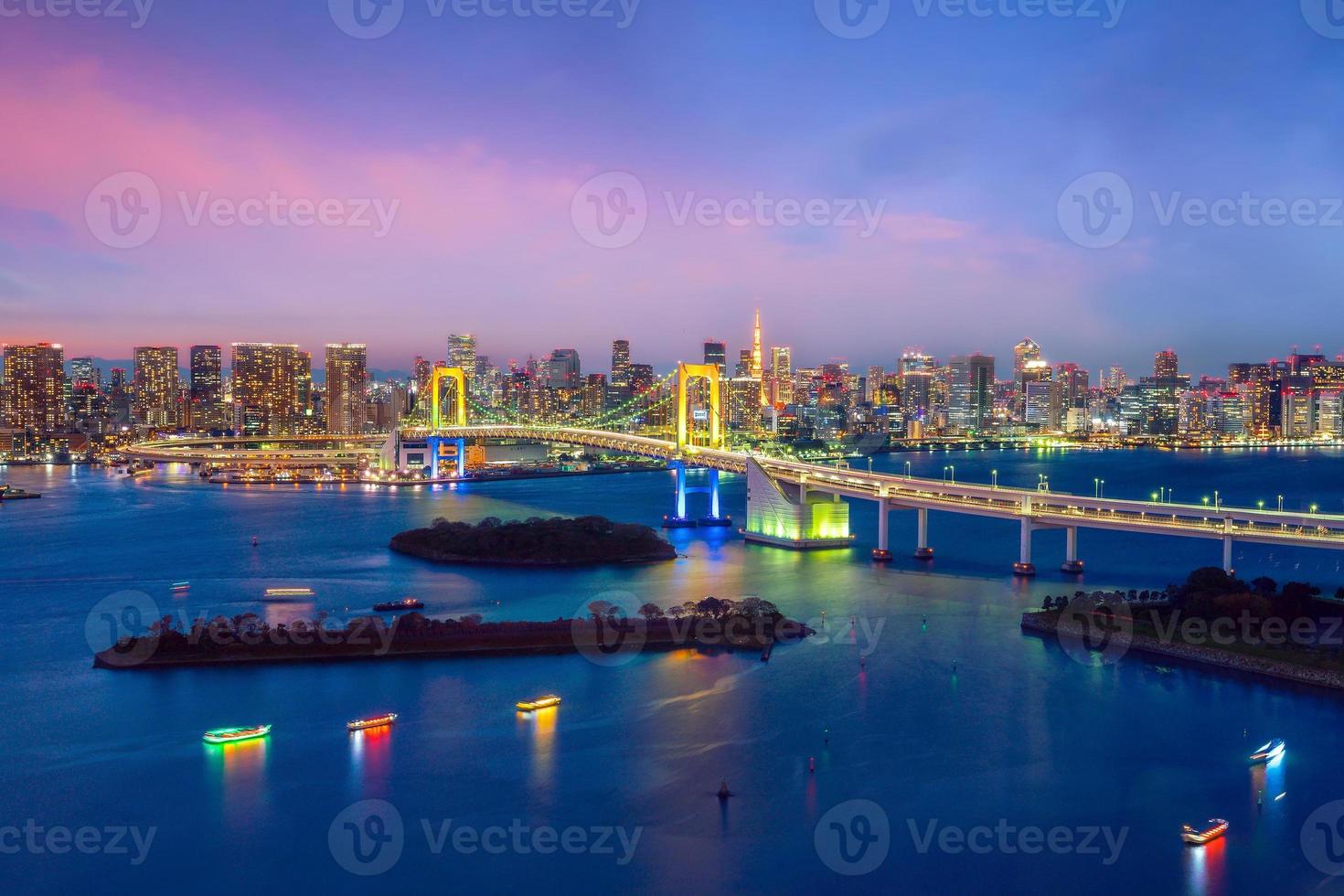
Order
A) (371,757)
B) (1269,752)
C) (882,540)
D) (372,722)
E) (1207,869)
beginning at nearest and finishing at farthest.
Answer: (1207,869) < (1269,752) < (371,757) < (372,722) < (882,540)

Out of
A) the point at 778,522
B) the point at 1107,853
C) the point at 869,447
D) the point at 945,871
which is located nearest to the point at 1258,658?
the point at 1107,853

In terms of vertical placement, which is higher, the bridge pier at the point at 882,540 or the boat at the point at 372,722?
the bridge pier at the point at 882,540

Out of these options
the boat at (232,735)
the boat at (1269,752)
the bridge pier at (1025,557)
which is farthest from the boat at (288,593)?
the boat at (1269,752)

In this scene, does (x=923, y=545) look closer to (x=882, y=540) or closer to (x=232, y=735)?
(x=882, y=540)

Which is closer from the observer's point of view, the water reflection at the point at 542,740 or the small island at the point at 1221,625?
the water reflection at the point at 542,740

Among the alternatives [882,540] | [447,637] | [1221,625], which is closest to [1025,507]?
[882,540]

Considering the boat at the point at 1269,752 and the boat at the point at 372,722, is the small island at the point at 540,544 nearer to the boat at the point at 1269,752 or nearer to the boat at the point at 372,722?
the boat at the point at 372,722
